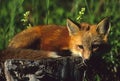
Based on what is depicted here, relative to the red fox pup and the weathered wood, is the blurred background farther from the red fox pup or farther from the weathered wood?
the weathered wood

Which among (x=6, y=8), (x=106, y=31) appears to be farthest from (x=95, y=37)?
(x=6, y=8)

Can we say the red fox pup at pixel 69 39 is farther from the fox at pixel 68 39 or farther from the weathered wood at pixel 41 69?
the weathered wood at pixel 41 69

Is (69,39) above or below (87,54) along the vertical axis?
above

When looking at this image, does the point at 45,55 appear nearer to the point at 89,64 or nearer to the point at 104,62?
the point at 89,64

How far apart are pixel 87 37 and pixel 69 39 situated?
329 mm

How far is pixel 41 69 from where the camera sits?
226 inches

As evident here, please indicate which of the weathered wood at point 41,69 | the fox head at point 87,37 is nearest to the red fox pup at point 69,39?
the fox head at point 87,37

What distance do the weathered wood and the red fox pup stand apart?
0.97m

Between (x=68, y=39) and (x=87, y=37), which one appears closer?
(x=87, y=37)

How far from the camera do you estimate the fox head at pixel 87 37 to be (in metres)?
6.95

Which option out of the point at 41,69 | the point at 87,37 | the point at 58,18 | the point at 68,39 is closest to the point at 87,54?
the point at 87,37

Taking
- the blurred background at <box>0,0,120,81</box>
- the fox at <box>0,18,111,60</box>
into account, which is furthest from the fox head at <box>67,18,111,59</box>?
the blurred background at <box>0,0,120,81</box>

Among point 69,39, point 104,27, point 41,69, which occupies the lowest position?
point 41,69

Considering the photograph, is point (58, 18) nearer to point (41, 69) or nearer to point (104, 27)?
point (104, 27)
